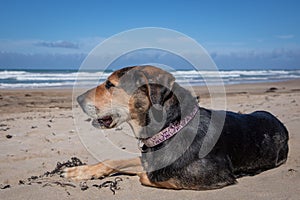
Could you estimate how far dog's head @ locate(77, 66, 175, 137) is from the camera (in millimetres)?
5051

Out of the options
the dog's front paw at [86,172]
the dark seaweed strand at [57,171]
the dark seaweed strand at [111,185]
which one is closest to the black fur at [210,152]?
the dark seaweed strand at [111,185]

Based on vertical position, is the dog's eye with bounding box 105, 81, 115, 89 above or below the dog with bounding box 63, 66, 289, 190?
above

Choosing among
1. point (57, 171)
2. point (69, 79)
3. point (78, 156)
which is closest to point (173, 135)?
point (57, 171)

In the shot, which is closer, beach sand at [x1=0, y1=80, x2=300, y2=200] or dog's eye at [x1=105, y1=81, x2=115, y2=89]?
beach sand at [x1=0, y1=80, x2=300, y2=200]

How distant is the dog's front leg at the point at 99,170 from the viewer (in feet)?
17.9

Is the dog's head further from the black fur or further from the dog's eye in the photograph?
the black fur

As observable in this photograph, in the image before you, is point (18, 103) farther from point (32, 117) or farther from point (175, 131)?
point (175, 131)

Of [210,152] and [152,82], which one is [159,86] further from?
[210,152]

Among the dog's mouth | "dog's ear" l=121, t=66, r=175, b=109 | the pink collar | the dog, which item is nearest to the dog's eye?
the dog

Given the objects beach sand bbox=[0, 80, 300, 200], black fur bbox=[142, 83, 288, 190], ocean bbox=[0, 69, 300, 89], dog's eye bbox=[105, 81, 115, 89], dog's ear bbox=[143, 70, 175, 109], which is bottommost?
ocean bbox=[0, 69, 300, 89]

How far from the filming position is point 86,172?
5496 mm

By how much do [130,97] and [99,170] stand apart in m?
1.22

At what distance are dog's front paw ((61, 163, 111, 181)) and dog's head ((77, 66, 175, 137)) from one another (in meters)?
0.68

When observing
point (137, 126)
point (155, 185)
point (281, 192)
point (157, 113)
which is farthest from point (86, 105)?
point (281, 192)
